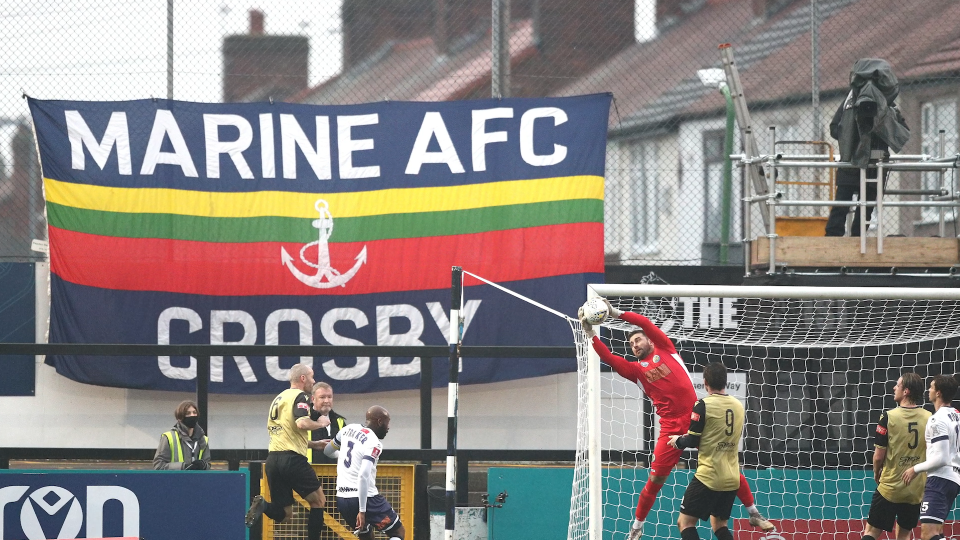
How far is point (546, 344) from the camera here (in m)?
11.9

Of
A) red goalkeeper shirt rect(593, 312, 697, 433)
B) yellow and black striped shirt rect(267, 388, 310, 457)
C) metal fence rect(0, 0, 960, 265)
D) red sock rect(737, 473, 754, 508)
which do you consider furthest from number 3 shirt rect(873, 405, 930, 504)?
yellow and black striped shirt rect(267, 388, 310, 457)

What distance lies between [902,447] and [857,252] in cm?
234

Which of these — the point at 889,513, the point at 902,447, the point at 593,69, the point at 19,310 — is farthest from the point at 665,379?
the point at 19,310

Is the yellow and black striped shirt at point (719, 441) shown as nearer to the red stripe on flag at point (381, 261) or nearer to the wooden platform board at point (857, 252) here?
the wooden platform board at point (857, 252)

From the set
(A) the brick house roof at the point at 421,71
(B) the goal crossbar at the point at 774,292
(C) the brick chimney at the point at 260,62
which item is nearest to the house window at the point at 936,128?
(B) the goal crossbar at the point at 774,292

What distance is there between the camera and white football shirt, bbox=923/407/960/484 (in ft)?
29.9

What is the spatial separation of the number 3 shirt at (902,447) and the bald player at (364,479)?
410cm

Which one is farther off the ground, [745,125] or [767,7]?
[767,7]

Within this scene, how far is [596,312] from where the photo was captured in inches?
348

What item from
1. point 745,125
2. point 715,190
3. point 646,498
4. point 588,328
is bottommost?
point 646,498

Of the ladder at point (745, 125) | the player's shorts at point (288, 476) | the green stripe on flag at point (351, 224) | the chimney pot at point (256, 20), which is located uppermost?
the chimney pot at point (256, 20)

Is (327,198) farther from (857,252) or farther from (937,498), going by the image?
(937,498)

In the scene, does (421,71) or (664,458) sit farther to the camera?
(421,71)

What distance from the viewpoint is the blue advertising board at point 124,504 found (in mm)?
10062
